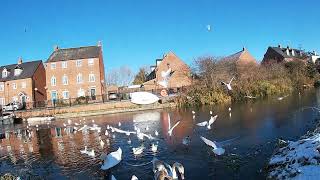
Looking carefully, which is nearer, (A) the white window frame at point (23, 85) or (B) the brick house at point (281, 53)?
(A) the white window frame at point (23, 85)

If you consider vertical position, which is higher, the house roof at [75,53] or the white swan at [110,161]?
the house roof at [75,53]

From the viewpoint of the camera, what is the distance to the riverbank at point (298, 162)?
9771 mm

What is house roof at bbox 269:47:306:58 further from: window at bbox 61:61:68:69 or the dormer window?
the dormer window

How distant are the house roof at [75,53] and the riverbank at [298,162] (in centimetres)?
5246

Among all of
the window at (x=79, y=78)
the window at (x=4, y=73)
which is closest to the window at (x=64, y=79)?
the window at (x=79, y=78)

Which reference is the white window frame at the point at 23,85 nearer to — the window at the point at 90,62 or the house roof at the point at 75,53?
the house roof at the point at 75,53

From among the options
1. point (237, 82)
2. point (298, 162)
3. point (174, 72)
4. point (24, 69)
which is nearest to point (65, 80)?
point (24, 69)

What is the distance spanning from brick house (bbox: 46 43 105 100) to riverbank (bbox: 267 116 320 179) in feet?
170

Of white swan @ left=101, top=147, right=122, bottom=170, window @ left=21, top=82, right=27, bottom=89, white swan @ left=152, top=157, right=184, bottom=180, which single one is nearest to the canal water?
white swan @ left=101, top=147, right=122, bottom=170

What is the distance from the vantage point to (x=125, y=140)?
70.2 feet

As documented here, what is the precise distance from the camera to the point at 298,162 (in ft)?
34.8

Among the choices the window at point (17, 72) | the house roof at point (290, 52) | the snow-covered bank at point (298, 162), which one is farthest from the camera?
the house roof at point (290, 52)

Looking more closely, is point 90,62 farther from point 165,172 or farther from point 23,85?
point 165,172

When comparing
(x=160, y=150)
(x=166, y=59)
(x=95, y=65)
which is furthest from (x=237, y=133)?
(x=166, y=59)
